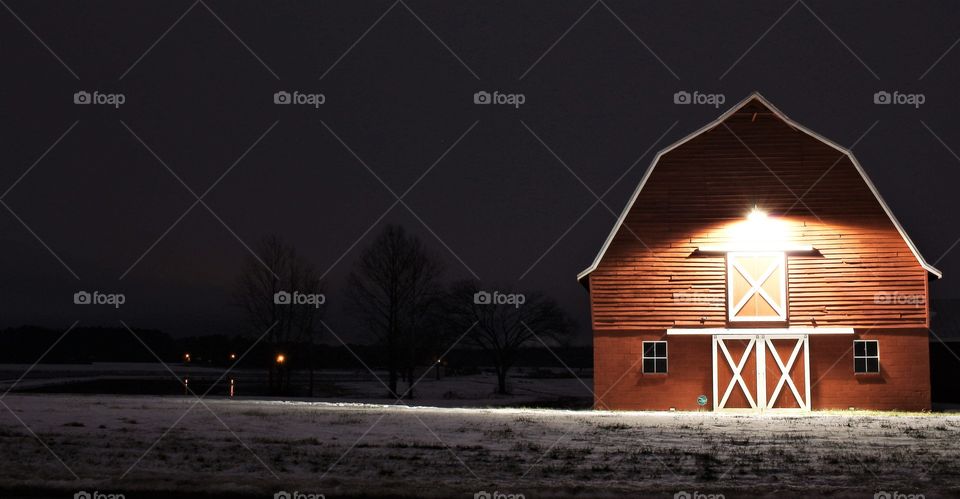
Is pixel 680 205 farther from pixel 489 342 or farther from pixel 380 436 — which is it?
pixel 489 342

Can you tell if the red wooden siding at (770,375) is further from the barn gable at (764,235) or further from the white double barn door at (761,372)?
the barn gable at (764,235)

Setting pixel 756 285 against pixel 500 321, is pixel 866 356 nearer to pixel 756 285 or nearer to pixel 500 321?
pixel 756 285

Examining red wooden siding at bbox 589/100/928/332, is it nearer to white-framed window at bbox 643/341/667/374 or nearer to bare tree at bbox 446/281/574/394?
white-framed window at bbox 643/341/667/374

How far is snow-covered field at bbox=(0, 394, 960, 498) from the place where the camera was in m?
10.5

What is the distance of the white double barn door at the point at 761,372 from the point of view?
1086 inches

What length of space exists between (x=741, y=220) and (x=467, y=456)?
660 inches

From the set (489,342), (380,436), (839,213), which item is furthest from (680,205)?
(489,342)

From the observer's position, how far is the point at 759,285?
92.0 ft

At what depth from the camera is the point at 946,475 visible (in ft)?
39.0

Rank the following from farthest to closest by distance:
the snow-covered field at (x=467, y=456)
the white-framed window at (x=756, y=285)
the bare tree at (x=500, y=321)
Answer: the bare tree at (x=500, y=321), the white-framed window at (x=756, y=285), the snow-covered field at (x=467, y=456)

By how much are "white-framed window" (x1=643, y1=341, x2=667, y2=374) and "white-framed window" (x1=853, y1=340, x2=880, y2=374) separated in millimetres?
5203

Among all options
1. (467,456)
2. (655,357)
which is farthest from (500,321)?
(467,456)

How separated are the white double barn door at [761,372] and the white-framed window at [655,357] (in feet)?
4.57

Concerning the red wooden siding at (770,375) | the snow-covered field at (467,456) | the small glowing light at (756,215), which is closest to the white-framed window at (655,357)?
the red wooden siding at (770,375)
